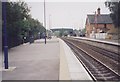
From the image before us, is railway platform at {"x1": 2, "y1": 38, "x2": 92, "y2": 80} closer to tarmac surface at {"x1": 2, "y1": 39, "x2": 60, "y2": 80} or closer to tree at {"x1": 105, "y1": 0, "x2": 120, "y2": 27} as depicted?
tarmac surface at {"x1": 2, "y1": 39, "x2": 60, "y2": 80}

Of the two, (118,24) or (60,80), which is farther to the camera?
(118,24)

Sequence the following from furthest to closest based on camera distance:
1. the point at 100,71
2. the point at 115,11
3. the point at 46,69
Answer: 1. the point at 115,11
2. the point at 100,71
3. the point at 46,69

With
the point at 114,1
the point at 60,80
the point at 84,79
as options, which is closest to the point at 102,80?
the point at 84,79

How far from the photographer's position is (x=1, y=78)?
1220cm

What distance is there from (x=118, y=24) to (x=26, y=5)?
3754 centimetres

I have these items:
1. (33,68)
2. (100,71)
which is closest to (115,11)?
(100,71)

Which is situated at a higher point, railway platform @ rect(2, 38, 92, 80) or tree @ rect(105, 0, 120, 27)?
tree @ rect(105, 0, 120, 27)

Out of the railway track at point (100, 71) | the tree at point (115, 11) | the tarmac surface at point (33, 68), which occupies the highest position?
the tree at point (115, 11)

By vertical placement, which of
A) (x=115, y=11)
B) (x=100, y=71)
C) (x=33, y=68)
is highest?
(x=115, y=11)

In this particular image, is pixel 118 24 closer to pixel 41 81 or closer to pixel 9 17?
pixel 9 17

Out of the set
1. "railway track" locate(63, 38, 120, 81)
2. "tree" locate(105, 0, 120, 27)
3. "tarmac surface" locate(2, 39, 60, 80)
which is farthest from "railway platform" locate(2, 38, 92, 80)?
"tree" locate(105, 0, 120, 27)

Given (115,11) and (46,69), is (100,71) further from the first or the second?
(115,11)

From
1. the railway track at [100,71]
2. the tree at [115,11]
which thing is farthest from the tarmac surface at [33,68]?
the tree at [115,11]

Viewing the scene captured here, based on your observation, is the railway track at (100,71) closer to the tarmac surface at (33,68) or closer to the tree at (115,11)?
the tarmac surface at (33,68)
